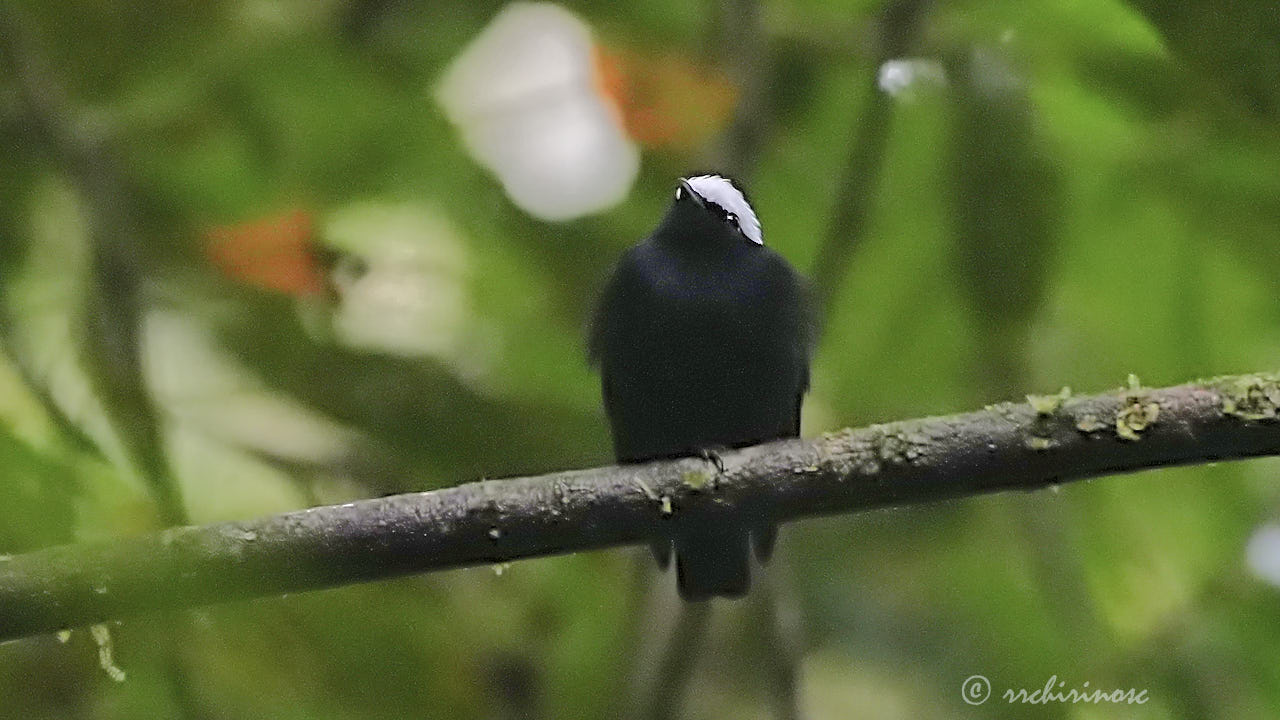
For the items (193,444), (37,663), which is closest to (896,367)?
(193,444)

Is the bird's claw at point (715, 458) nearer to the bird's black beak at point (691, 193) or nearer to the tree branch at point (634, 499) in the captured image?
the tree branch at point (634, 499)

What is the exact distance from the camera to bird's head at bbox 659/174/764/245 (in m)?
2.73

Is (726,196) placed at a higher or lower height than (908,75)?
lower

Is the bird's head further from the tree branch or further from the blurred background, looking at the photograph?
Answer: the tree branch

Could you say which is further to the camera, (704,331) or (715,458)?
(704,331)

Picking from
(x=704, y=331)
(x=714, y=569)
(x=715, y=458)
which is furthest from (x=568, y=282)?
(x=715, y=458)

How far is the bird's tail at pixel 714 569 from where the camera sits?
2.63 meters

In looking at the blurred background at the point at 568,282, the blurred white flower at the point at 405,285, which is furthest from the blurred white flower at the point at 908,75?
the blurred white flower at the point at 405,285

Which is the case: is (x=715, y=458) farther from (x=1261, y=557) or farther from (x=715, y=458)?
(x=1261, y=557)

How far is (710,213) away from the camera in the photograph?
8.96 feet

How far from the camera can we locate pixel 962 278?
258 cm

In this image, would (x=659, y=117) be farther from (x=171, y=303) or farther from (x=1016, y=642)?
(x=1016, y=642)

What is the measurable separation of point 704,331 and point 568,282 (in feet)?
1.06

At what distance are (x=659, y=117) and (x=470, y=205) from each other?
41 centimetres
